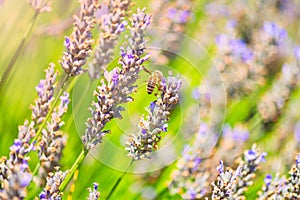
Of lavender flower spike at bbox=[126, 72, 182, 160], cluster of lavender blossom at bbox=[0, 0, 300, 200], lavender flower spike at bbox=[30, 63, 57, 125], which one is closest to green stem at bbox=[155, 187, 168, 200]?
cluster of lavender blossom at bbox=[0, 0, 300, 200]

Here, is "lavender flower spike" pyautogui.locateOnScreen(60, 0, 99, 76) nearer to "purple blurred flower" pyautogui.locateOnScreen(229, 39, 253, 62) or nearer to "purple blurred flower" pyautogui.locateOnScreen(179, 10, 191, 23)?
"purple blurred flower" pyautogui.locateOnScreen(179, 10, 191, 23)

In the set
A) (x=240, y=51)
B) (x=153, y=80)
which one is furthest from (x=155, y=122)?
(x=240, y=51)

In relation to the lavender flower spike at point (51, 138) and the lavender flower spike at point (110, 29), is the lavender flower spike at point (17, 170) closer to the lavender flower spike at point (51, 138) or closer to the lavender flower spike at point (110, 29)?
the lavender flower spike at point (51, 138)

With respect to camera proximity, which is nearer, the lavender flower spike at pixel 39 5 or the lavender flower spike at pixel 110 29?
the lavender flower spike at pixel 110 29

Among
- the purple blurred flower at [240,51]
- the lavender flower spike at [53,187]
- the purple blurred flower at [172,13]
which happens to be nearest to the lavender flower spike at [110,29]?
the lavender flower spike at [53,187]

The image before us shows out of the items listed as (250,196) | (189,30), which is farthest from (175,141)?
(189,30)

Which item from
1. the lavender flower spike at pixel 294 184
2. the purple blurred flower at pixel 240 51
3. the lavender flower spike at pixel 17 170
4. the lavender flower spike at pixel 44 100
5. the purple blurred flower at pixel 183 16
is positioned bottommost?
the lavender flower spike at pixel 17 170
